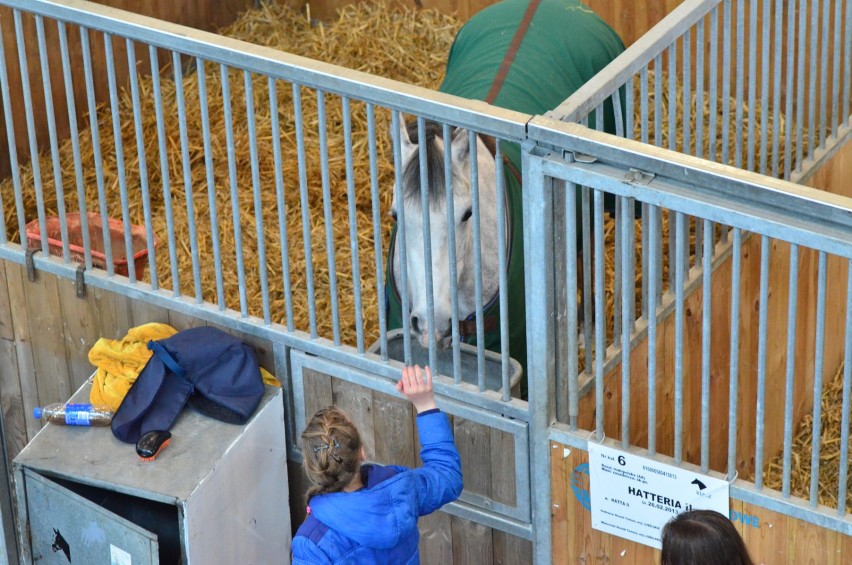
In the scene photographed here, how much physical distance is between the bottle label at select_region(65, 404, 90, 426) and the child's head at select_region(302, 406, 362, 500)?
870 millimetres

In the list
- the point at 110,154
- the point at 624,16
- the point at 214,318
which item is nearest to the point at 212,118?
the point at 110,154

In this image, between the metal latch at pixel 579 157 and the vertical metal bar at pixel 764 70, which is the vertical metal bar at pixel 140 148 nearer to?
the metal latch at pixel 579 157

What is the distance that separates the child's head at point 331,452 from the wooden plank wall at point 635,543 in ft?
1.74

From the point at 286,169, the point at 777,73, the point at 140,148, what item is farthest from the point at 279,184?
the point at 286,169

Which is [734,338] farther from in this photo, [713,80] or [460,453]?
[713,80]

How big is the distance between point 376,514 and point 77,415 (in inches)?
39.3

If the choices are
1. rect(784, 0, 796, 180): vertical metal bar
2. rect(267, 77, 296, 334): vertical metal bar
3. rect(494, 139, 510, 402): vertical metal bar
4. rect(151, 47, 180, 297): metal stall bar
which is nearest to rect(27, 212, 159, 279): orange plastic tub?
rect(151, 47, 180, 297): metal stall bar

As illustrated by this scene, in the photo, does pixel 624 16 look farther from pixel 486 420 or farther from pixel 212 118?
pixel 486 420

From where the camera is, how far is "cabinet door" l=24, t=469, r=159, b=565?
330 cm


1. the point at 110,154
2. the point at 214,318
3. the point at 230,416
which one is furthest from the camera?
the point at 110,154

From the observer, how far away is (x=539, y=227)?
296 centimetres

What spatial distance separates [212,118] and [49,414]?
7.43ft

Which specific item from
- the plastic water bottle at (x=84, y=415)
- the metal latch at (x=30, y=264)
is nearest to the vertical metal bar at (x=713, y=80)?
the plastic water bottle at (x=84, y=415)

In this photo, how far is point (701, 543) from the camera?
238cm
